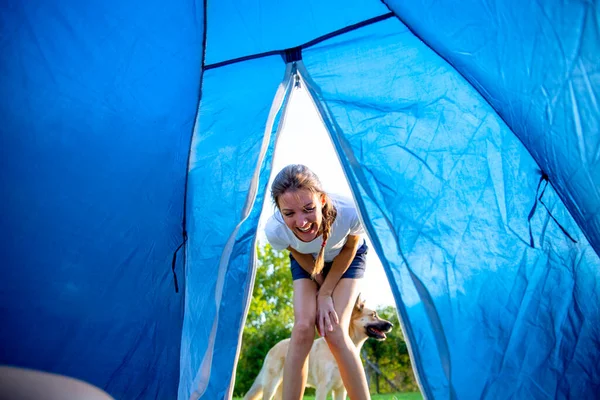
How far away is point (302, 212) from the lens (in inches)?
94.4

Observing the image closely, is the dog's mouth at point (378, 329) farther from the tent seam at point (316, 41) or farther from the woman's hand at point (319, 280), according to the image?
the tent seam at point (316, 41)

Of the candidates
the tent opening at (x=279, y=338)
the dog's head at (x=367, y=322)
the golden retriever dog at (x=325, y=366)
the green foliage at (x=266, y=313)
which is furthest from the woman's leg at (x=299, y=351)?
the green foliage at (x=266, y=313)

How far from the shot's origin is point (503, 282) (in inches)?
91.5

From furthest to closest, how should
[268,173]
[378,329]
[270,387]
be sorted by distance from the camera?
1. [270,387]
2. [378,329]
3. [268,173]

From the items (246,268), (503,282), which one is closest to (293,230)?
(246,268)

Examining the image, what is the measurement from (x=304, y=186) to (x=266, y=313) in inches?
489

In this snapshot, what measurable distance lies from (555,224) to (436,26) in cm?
82

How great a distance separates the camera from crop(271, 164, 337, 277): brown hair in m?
2.45

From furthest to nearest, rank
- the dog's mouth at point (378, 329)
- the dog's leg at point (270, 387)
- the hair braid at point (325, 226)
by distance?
the dog's leg at point (270, 387) < the dog's mouth at point (378, 329) < the hair braid at point (325, 226)

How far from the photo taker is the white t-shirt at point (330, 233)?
256cm

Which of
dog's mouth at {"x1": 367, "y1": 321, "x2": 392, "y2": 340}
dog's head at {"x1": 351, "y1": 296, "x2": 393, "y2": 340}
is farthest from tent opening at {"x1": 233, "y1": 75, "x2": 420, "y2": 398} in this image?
dog's mouth at {"x1": 367, "y1": 321, "x2": 392, "y2": 340}

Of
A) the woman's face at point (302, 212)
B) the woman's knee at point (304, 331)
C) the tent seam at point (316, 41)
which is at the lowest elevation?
the woman's knee at point (304, 331)

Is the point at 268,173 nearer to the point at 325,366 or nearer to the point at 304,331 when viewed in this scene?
the point at 304,331

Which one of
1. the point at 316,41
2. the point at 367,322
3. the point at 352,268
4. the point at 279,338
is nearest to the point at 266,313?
the point at 279,338
